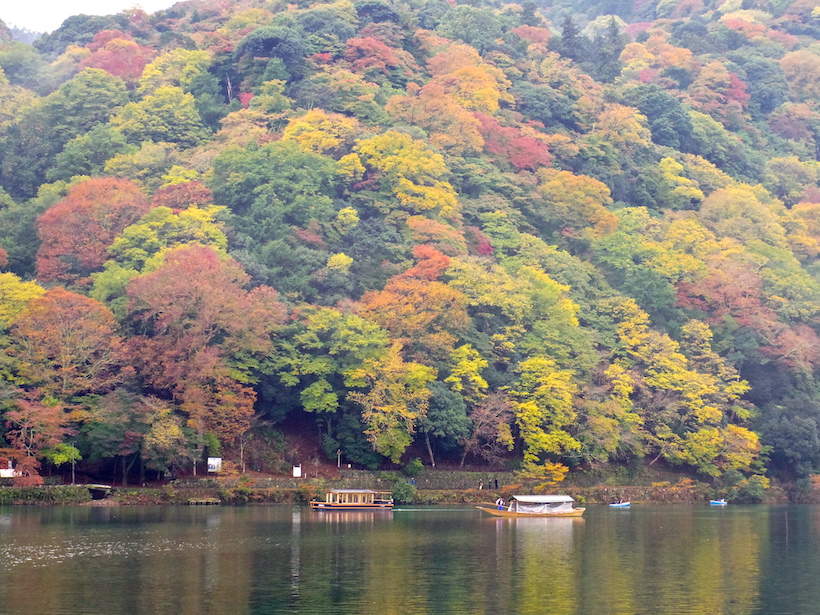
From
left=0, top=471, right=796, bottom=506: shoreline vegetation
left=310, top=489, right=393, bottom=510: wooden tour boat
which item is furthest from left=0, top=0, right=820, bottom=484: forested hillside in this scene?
left=310, top=489, right=393, bottom=510: wooden tour boat

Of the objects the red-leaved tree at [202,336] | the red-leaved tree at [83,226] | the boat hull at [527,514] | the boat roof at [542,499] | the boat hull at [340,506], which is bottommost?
the boat hull at [527,514]

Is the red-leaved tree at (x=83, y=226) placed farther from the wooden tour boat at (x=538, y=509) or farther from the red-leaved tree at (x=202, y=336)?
→ the wooden tour boat at (x=538, y=509)

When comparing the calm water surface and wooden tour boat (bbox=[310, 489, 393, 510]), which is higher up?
wooden tour boat (bbox=[310, 489, 393, 510])

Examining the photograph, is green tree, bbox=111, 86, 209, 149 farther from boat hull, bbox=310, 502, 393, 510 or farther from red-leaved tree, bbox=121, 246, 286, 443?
boat hull, bbox=310, 502, 393, 510

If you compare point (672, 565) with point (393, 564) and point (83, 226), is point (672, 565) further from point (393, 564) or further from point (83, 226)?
point (83, 226)

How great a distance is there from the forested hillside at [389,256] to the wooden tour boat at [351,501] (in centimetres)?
460

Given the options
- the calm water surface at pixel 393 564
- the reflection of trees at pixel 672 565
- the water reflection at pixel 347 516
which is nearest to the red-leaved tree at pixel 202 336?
the calm water surface at pixel 393 564

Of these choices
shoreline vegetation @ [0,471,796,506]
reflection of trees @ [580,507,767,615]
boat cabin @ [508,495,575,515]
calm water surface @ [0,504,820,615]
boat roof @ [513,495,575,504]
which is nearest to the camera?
calm water surface @ [0,504,820,615]

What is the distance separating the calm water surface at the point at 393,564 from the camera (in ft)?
92.2

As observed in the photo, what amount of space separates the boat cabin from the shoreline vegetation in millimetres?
5343

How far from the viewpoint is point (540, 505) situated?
2114 inches

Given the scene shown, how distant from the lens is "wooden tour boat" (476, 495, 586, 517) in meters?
52.8

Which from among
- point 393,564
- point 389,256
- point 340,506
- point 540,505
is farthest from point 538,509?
point 389,256

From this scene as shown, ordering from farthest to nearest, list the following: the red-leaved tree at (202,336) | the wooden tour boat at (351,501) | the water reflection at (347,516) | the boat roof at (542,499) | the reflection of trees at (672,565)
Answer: the red-leaved tree at (202,336), the wooden tour boat at (351,501), the boat roof at (542,499), the water reflection at (347,516), the reflection of trees at (672,565)
